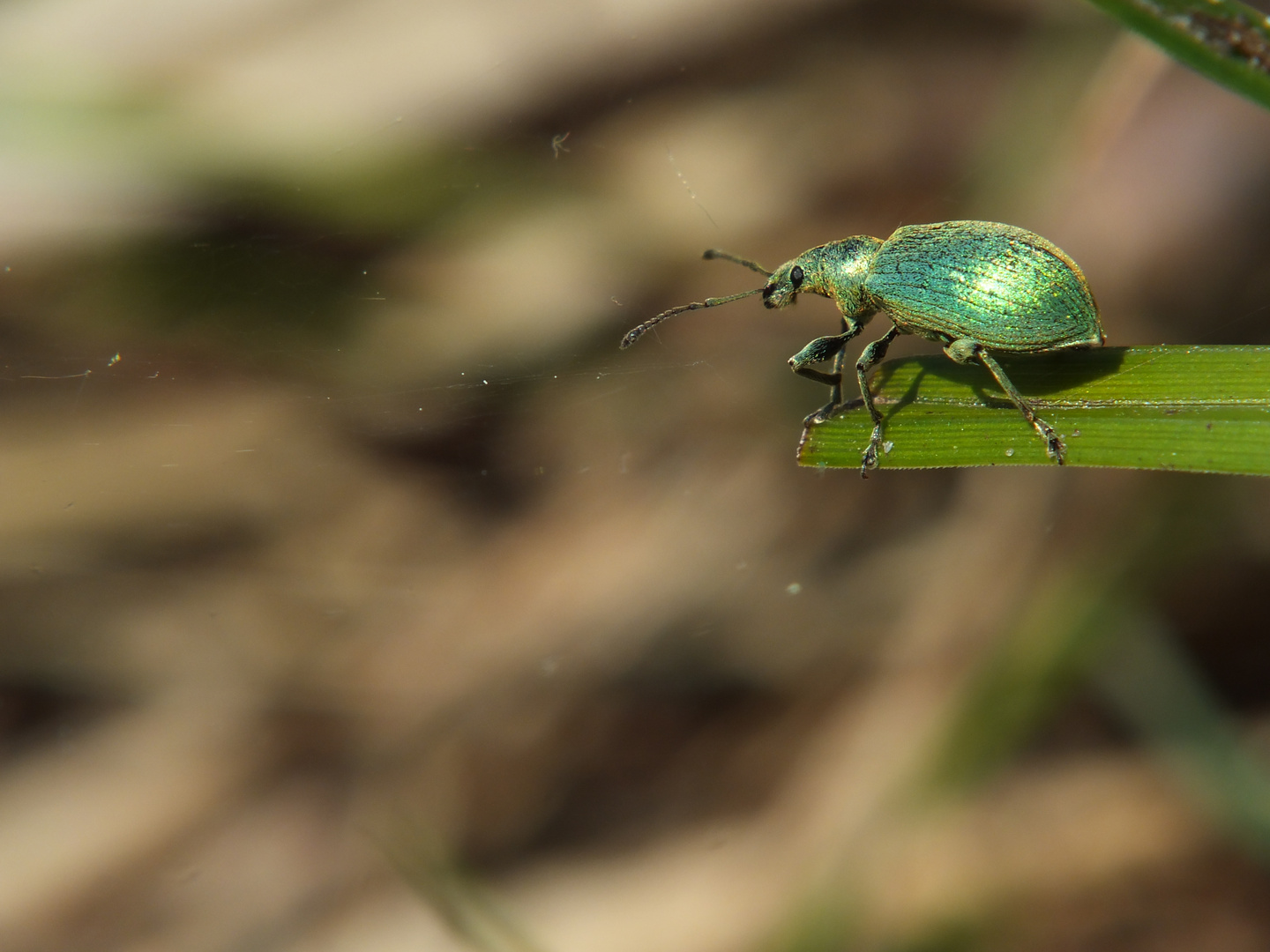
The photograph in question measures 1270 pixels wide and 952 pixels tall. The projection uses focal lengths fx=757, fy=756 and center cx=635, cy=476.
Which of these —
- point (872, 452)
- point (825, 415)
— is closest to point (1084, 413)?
point (872, 452)

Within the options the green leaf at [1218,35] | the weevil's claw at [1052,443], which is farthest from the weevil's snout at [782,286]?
the green leaf at [1218,35]

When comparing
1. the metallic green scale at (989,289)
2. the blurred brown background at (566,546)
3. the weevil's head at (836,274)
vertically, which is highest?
the metallic green scale at (989,289)

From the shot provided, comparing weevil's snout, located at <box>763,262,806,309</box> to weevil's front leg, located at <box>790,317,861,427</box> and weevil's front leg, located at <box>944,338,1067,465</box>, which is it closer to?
weevil's front leg, located at <box>790,317,861,427</box>

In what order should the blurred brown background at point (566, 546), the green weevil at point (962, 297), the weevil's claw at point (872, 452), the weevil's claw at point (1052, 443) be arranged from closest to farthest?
1. the weevil's claw at point (1052, 443)
2. the weevil's claw at point (872, 452)
3. the green weevil at point (962, 297)
4. the blurred brown background at point (566, 546)

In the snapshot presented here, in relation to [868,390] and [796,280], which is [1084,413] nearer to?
[868,390]

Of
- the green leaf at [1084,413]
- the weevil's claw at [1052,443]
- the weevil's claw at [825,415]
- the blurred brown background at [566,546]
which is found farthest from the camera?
the blurred brown background at [566,546]

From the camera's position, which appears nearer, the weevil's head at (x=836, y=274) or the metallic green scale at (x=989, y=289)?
the metallic green scale at (x=989, y=289)

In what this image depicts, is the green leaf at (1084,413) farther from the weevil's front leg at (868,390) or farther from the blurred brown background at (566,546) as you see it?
the blurred brown background at (566,546)

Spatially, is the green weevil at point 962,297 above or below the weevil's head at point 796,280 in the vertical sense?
above

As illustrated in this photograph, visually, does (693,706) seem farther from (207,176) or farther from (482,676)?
(207,176)
